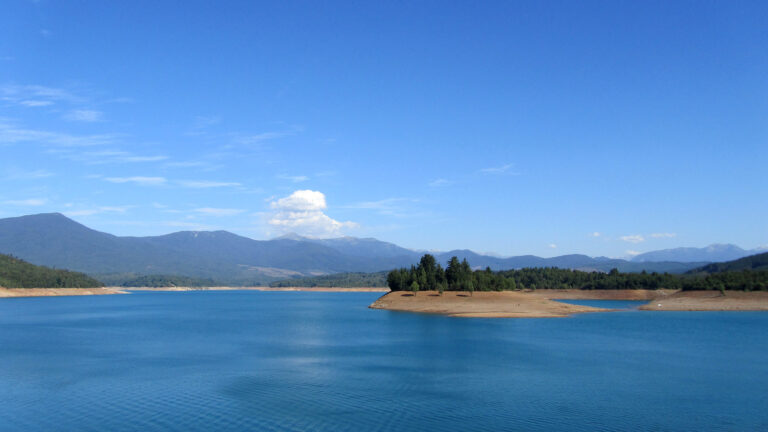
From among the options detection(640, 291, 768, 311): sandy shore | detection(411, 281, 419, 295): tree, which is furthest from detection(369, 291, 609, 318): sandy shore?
detection(640, 291, 768, 311): sandy shore

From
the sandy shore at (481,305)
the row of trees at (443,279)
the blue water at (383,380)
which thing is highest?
the row of trees at (443,279)

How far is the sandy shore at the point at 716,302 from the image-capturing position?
11650cm

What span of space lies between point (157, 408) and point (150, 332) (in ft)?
149

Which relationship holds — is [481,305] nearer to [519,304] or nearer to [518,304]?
[518,304]

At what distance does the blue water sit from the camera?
29578mm

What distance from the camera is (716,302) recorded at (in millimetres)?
120875

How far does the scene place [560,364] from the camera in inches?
1858

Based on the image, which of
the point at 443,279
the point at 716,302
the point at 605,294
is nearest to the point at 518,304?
the point at 443,279

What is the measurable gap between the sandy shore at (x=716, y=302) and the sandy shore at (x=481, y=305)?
65.9 feet

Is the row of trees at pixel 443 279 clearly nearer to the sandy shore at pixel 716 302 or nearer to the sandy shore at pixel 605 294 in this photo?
the sandy shore at pixel 716 302

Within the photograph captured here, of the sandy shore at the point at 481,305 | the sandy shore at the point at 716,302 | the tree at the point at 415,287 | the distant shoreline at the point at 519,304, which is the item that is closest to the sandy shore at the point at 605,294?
the distant shoreline at the point at 519,304

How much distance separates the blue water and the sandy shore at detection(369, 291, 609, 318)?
2597 centimetres

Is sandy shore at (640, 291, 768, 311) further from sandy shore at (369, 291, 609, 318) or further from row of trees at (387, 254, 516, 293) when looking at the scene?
row of trees at (387, 254, 516, 293)

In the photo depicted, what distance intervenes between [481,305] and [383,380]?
7161 cm
